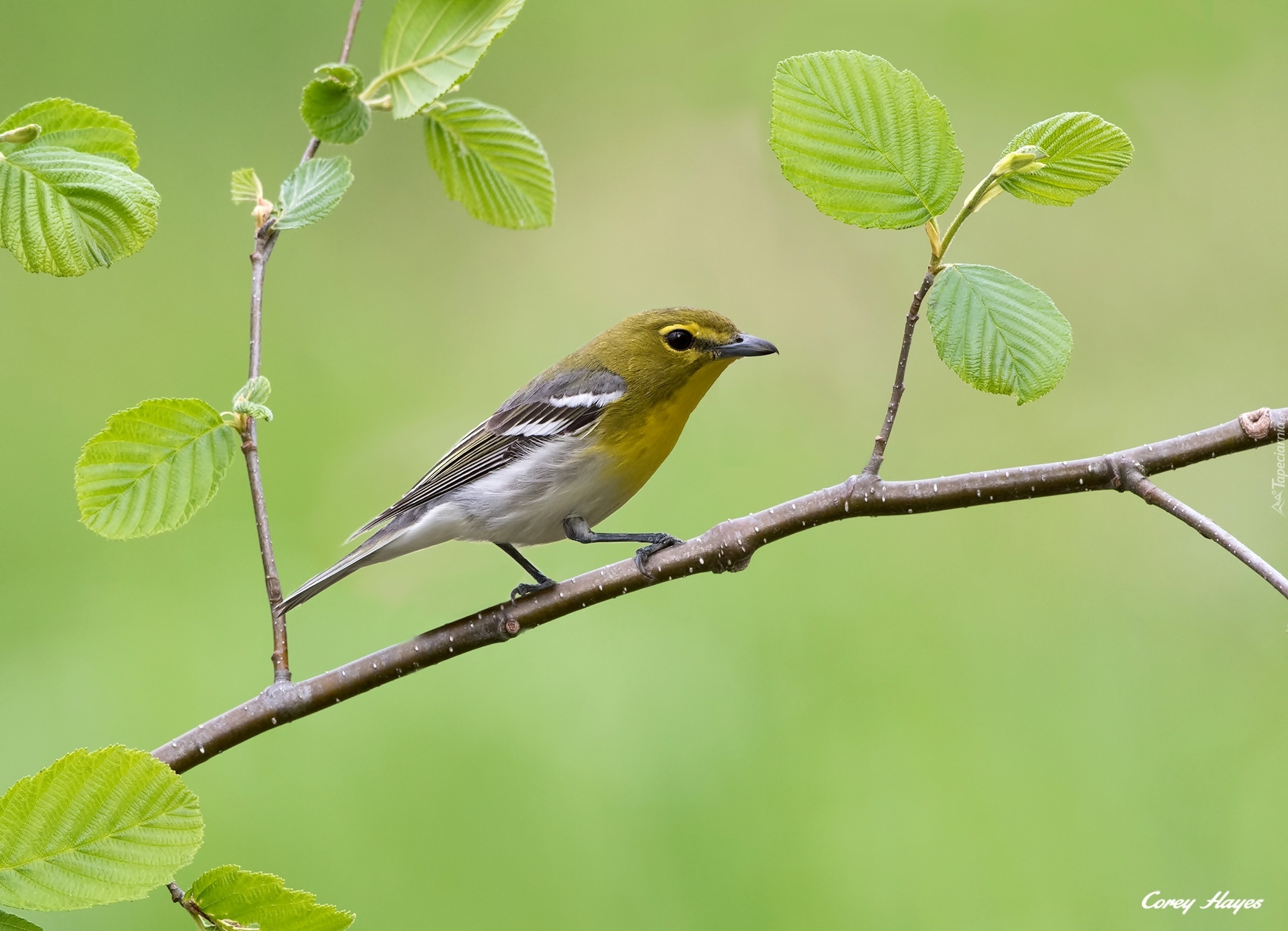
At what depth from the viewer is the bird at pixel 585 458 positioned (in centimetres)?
121

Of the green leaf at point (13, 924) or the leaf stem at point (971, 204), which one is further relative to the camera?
the leaf stem at point (971, 204)

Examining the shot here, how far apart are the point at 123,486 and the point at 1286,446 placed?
771mm

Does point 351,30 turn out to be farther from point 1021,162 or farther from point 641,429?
point 641,429

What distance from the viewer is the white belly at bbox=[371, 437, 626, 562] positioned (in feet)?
3.95

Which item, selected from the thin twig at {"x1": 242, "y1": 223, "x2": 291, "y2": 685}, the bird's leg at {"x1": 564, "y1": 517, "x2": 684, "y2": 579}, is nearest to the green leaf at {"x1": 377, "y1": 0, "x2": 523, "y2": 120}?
the thin twig at {"x1": 242, "y1": 223, "x2": 291, "y2": 685}

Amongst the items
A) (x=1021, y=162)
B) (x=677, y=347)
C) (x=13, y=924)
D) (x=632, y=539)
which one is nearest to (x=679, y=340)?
(x=677, y=347)

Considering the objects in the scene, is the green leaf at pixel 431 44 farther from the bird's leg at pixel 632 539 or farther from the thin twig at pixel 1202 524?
the thin twig at pixel 1202 524

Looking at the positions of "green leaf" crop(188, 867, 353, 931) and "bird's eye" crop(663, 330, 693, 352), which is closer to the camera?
"green leaf" crop(188, 867, 353, 931)

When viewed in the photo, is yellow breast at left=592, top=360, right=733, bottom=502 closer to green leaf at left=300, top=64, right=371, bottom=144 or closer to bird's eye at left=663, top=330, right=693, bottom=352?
bird's eye at left=663, top=330, right=693, bottom=352

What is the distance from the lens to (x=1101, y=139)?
0.62m

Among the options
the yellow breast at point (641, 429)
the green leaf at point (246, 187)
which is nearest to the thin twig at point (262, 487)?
the green leaf at point (246, 187)

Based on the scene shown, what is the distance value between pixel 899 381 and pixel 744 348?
0.51m

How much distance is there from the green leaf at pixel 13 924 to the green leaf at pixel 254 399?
0.32m

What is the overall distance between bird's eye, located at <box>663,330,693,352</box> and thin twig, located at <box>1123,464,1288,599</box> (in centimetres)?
62
